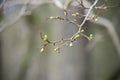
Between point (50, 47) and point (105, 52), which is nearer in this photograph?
point (50, 47)

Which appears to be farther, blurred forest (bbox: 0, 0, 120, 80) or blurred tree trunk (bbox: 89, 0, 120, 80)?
blurred tree trunk (bbox: 89, 0, 120, 80)

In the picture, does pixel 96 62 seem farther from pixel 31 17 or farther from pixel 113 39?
pixel 31 17

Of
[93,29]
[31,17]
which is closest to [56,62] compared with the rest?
[93,29]

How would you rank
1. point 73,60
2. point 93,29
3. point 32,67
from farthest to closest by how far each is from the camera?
point 32,67
point 93,29
point 73,60

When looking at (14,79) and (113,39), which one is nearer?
(113,39)

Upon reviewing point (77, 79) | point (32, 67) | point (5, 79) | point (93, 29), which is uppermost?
point (93, 29)

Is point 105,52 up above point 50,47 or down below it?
below

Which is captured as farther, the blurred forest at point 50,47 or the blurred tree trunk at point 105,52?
the blurred tree trunk at point 105,52

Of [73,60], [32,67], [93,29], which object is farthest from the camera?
[32,67]
